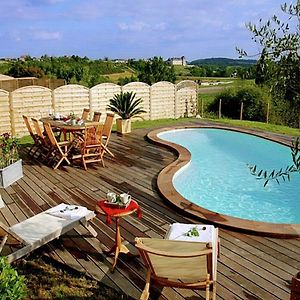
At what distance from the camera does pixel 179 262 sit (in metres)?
3.05

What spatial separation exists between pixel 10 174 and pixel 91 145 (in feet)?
6.33

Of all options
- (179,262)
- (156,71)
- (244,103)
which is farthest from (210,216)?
(156,71)

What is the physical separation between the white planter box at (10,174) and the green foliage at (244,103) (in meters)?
11.9

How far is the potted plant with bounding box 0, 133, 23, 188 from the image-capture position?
6672 millimetres

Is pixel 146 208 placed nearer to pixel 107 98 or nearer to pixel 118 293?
pixel 118 293

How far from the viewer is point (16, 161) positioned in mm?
7195

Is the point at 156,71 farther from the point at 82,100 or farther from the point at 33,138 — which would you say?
the point at 33,138

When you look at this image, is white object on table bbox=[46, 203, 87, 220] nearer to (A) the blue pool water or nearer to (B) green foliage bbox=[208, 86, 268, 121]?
(A) the blue pool water

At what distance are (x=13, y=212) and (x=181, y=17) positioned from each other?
10.1 meters

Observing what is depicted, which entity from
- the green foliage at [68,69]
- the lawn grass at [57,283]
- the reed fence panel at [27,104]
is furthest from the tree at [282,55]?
the green foliage at [68,69]

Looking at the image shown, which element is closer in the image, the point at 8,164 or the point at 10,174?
the point at 10,174

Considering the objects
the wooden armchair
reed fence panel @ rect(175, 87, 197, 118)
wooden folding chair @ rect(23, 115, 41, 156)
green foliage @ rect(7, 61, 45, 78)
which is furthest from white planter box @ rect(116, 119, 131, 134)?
green foliage @ rect(7, 61, 45, 78)

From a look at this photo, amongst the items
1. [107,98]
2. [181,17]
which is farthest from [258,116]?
[107,98]

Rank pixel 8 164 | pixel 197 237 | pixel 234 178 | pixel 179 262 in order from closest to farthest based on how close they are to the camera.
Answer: pixel 179 262, pixel 197 237, pixel 8 164, pixel 234 178
